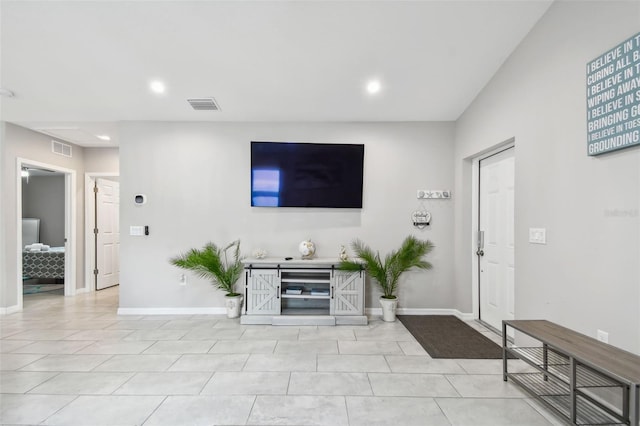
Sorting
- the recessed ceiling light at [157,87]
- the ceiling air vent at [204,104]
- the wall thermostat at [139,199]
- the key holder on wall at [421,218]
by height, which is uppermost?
the recessed ceiling light at [157,87]

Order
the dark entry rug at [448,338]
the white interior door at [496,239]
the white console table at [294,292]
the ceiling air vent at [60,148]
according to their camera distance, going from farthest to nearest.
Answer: the ceiling air vent at [60,148] < the white console table at [294,292] < the white interior door at [496,239] < the dark entry rug at [448,338]

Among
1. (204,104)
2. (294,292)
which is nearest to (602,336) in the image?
(294,292)

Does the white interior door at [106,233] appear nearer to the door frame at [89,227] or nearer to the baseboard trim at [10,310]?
the door frame at [89,227]

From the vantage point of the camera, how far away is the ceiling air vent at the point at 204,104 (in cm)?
380

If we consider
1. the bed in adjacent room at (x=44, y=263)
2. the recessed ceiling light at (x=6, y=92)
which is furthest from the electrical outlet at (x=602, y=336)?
the bed in adjacent room at (x=44, y=263)

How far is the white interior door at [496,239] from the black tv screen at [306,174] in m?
1.61

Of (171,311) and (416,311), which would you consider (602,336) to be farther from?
(171,311)

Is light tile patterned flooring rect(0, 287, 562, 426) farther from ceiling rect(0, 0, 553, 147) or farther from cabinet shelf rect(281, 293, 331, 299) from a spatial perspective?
ceiling rect(0, 0, 553, 147)

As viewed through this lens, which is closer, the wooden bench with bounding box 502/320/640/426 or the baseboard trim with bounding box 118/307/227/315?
the wooden bench with bounding box 502/320/640/426

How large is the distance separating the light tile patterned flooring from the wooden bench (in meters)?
0.18

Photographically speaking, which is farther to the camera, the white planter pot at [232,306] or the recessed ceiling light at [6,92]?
the white planter pot at [232,306]

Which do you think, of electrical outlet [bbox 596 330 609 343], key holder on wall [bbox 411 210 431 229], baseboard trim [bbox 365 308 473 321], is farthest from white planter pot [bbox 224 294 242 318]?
electrical outlet [bbox 596 330 609 343]

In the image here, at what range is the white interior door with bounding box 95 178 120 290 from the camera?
5.83 meters

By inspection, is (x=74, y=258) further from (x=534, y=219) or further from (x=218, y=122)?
(x=534, y=219)
